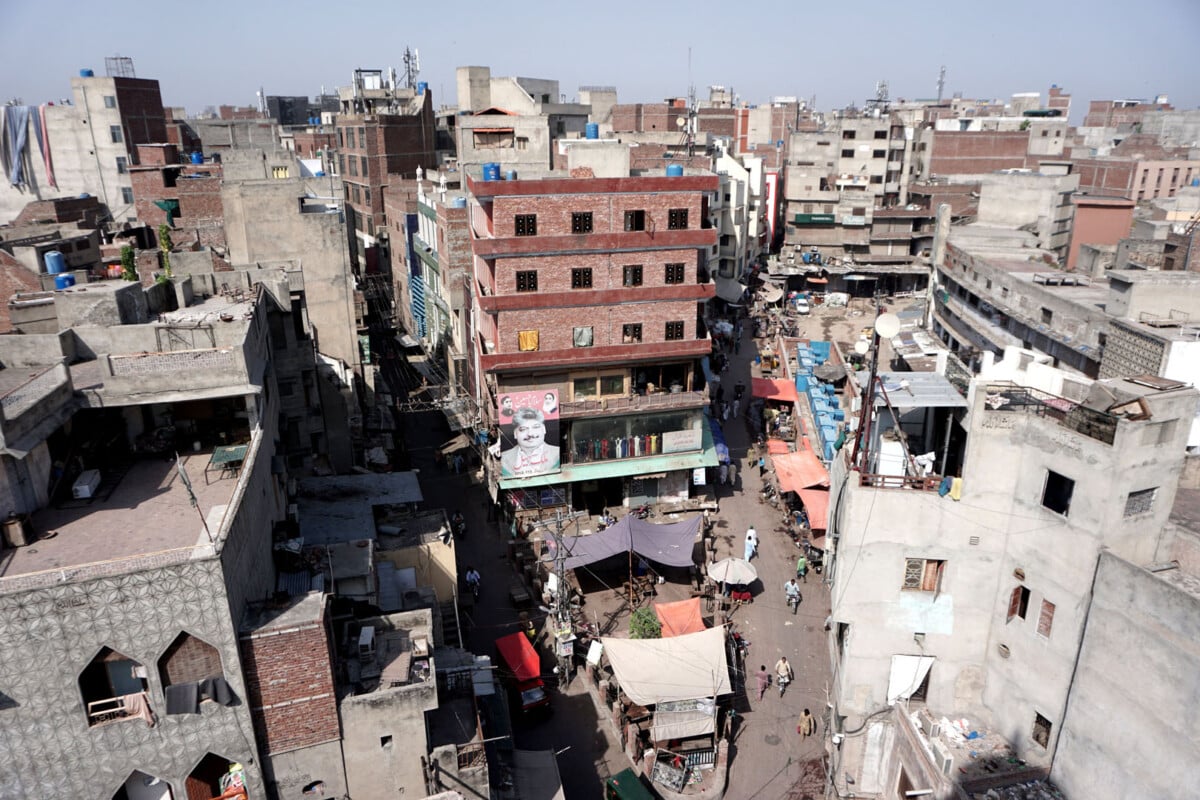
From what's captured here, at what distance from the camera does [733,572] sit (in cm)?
2719

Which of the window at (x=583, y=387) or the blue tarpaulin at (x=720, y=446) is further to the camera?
the blue tarpaulin at (x=720, y=446)

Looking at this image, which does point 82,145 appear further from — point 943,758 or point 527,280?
point 943,758

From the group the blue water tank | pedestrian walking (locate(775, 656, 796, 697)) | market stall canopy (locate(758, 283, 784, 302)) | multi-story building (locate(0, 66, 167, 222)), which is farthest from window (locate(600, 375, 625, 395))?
multi-story building (locate(0, 66, 167, 222))

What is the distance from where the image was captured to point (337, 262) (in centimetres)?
3528

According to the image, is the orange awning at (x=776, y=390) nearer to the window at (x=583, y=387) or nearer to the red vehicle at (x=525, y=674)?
the window at (x=583, y=387)

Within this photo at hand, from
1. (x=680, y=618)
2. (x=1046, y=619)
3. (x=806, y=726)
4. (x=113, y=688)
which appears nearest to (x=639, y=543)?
(x=680, y=618)

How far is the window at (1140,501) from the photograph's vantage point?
55.3ft

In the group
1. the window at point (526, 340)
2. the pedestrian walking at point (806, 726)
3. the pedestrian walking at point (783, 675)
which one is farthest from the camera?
the window at point (526, 340)

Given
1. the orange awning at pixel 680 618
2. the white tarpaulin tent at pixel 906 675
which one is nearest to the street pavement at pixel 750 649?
the orange awning at pixel 680 618

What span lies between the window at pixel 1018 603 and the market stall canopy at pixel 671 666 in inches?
294

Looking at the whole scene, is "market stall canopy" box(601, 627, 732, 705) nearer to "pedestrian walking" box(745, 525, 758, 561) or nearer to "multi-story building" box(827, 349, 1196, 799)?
"multi-story building" box(827, 349, 1196, 799)

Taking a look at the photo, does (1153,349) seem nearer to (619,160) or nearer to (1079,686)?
(1079,686)

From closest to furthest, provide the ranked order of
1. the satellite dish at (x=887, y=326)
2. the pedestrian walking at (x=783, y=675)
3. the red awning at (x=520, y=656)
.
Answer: the satellite dish at (x=887, y=326) → the red awning at (x=520, y=656) → the pedestrian walking at (x=783, y=675)

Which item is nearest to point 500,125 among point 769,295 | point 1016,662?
point 769,295
